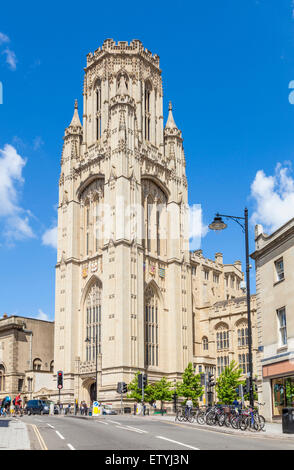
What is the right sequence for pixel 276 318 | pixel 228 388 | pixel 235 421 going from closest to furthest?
pixel 235 421, pixel 276 318, pixel 228 388

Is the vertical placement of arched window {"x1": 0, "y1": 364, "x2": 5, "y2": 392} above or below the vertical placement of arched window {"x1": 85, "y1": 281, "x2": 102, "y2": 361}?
below

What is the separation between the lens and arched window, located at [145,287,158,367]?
220 ft

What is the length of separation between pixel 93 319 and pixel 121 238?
11430mm

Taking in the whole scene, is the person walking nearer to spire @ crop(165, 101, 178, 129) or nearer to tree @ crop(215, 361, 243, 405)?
tree @ crop(215, 361, 243, 405)

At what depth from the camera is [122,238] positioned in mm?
64250

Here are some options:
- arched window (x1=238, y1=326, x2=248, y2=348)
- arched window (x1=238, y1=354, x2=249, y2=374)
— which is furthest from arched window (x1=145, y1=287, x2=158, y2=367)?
arched window (x1=238, y1=326, x2=248, y2=348)

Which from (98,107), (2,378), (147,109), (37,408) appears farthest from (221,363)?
(98,107)

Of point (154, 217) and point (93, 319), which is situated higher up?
point (154, 217)

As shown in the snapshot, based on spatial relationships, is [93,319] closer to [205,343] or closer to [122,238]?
[122,238]

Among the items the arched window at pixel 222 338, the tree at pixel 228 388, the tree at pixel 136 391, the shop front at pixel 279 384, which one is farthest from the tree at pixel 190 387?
the shop front at pixel 279 384

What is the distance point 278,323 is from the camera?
96.9ft

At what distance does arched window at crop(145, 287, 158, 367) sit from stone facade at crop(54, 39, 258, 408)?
0.12 meters

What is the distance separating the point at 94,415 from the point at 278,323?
18170 millimetres
